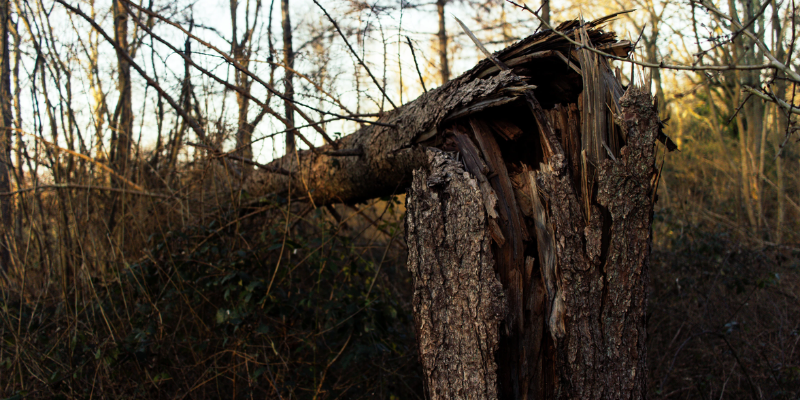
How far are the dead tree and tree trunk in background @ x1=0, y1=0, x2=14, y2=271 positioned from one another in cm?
330

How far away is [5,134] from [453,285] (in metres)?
3.70

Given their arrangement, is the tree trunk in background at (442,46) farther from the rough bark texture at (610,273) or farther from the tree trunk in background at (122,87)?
the rough bark texture at (610,273)

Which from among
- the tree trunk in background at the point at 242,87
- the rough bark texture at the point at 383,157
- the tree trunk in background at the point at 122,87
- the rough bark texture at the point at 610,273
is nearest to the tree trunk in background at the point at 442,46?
the tree trunk in background at the point at 242,87

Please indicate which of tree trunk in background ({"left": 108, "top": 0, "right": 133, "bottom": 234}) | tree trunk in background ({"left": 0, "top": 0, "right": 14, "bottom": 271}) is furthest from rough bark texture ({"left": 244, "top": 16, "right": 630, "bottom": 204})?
tree trunk in background ({"left": 0, "top": 0, "right": 14, "bottom": 271})

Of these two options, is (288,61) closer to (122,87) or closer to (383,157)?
(383,157)

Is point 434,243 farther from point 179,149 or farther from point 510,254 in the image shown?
point 179,149

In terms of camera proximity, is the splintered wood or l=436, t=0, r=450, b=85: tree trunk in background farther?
l=436, t=0, r=450, b=85: tree trunk in background

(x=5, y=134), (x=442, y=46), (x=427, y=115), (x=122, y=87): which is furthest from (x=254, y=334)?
(x=442, y=46)

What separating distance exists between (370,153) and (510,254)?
118 centimetres

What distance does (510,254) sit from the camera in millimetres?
1771

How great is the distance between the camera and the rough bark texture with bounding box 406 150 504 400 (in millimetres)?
1640

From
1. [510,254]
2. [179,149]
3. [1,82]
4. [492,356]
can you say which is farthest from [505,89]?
[1,82]

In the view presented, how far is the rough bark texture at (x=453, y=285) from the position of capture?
1640mm

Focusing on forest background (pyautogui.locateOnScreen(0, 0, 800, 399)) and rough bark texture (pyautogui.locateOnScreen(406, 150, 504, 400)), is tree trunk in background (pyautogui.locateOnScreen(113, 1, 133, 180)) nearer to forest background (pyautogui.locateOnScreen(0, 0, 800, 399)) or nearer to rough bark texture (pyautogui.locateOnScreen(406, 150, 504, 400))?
forest background (pyautogui.locateOnScreen(0, 0, 800, 399))
